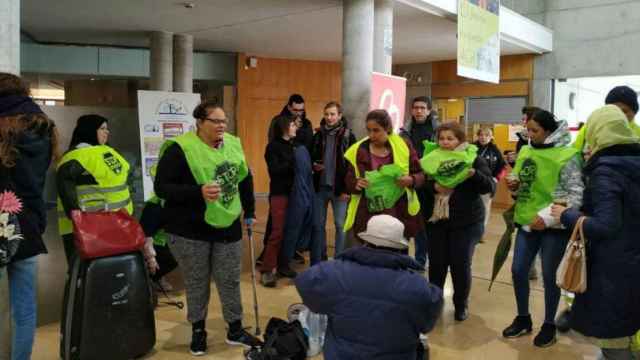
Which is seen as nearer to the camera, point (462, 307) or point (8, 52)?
point (8, 52)

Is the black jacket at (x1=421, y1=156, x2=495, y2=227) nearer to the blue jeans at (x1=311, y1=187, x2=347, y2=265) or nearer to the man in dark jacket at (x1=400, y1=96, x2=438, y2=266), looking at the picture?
the man in dark jacket at (x1=400, y1=96, x2=438, y2=266)

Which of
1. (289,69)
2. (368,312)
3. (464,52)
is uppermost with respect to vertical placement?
(289,69)

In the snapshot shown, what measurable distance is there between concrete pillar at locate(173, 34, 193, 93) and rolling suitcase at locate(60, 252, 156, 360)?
21.3 feet

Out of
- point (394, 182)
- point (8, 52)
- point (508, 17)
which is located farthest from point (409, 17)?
point (8, 52)

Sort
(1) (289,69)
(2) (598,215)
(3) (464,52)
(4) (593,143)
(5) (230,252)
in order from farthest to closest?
(1) (289,69) → (3) (464,52) → (5) (230,252) → (4) (593,143) → (2) (598,215)

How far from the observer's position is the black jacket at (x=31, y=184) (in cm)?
263

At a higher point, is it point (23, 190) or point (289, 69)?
point (289, 69)

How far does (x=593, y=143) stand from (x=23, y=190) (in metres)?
2.62

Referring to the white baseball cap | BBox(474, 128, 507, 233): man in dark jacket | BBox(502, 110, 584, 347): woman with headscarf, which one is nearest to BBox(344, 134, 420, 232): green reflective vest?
BBox(502, 110, 584, 347): woman with headscarf

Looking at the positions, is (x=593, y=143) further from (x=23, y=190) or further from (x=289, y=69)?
(x=289, y=69)

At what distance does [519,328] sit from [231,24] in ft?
19.9

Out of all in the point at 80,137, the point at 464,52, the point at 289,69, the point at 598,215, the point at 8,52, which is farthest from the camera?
the point at 289,69

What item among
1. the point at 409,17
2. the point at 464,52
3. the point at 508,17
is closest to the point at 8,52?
the point at 464,52

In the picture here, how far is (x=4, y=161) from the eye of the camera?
2.56 meters
